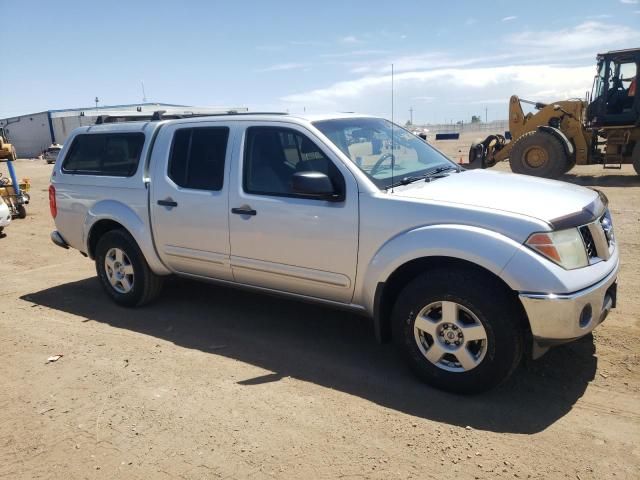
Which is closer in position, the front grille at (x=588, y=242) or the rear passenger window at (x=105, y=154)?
the front grille at (x=588, y=242)

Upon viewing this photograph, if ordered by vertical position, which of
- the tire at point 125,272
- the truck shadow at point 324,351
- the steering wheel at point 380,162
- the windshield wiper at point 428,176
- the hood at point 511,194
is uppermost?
the steering wheel at point 380,162

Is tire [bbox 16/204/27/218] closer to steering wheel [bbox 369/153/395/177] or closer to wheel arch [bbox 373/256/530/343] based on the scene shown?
steering wheel [bbox 369/153/395/177]

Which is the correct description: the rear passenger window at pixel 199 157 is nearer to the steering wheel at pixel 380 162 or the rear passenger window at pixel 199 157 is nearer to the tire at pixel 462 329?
the steering wheel at pixel 380 162

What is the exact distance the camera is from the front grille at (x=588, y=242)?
330 cm

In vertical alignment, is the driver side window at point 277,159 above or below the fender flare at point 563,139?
above

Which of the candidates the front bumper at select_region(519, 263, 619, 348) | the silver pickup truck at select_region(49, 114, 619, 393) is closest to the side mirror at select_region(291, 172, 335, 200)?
the silver pickup truck at select_region(49, 114, 619, 393)

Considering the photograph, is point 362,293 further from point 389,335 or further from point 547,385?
point 547,385

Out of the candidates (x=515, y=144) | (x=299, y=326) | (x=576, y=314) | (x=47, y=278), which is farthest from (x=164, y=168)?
(x=515, y=144)

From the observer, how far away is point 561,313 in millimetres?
3045

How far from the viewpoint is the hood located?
3271 mm

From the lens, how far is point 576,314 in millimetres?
3072

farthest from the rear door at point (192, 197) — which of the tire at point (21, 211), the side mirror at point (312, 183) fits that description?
the tire at point (21, 211)

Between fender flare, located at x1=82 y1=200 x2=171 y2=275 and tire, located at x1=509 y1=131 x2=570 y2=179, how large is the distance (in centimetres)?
1198

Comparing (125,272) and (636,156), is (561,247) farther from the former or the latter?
(636,156)
